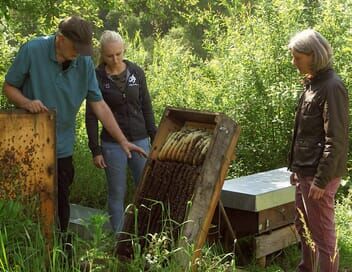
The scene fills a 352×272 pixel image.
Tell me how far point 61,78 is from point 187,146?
992 millimetres

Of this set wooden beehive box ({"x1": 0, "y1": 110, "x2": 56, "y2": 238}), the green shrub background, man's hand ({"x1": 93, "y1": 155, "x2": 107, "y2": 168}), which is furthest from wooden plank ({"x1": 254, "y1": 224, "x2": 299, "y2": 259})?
the green shrub background

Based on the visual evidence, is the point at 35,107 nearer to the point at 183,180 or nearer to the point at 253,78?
the point at 183,180

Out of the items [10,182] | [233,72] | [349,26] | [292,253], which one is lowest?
[292,253]

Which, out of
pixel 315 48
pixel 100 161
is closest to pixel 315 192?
pixel 315 48

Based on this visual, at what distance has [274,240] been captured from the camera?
508 centimetres

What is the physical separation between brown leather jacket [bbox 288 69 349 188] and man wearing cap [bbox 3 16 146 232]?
152 centimetres

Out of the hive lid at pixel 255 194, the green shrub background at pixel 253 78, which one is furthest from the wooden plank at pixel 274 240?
the green shrub background at pixel 253 78

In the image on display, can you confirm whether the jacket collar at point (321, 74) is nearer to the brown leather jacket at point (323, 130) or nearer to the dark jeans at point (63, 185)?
the brown leather jacket at point (323, 130)

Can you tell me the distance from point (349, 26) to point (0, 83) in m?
4.82

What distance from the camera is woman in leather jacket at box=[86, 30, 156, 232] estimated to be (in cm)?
483

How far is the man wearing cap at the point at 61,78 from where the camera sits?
394 cm

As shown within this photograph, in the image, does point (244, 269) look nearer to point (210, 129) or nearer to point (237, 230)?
point (237, 230)

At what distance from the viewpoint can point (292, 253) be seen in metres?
5.29

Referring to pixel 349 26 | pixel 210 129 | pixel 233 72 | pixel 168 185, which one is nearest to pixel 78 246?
pixel 168 185
